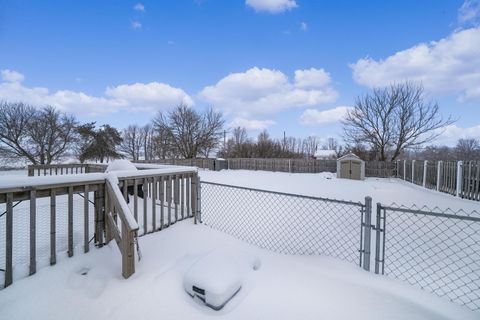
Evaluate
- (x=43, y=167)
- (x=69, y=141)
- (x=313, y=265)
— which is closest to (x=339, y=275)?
(x=313, y=265)

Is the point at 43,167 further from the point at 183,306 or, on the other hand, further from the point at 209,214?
the point at 183,306

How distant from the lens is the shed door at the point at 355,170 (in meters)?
14.4

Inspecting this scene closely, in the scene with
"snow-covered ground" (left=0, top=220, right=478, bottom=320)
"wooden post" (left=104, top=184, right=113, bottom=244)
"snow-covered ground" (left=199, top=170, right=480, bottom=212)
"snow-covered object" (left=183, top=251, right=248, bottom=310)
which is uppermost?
"wooden post" (left=104, top=184, right=113, bottom=244)

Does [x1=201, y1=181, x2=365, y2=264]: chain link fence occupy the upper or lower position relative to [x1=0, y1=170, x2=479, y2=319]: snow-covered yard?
lower

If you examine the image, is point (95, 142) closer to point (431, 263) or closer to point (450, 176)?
point (431, 263)

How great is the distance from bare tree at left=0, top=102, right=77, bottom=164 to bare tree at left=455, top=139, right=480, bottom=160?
50.1 m

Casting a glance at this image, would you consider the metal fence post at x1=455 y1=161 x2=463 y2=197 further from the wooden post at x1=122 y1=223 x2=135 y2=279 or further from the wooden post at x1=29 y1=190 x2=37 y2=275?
the wooden post at x1=29 y1=190 x2=37 y2=275

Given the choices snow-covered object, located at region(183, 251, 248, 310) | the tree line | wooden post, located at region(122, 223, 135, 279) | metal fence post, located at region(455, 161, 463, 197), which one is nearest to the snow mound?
snow-covered object, located at region(183, 251, 248, 310)

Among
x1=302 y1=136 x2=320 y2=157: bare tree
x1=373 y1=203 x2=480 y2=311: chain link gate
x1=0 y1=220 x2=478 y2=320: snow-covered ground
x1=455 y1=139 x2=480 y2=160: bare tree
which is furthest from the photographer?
x1=302 y1=136 x2=320 y2=157: bare tree

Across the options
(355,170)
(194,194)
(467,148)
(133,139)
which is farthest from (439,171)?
(133,139)

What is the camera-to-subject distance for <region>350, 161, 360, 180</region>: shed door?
14.4 meters

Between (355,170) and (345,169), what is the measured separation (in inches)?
22.7

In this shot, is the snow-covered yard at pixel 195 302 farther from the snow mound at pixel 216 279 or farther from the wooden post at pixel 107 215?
the wooden post at pixel 107 215

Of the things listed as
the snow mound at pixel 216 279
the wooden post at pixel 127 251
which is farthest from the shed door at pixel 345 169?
the wooden post at pixel 127 251
